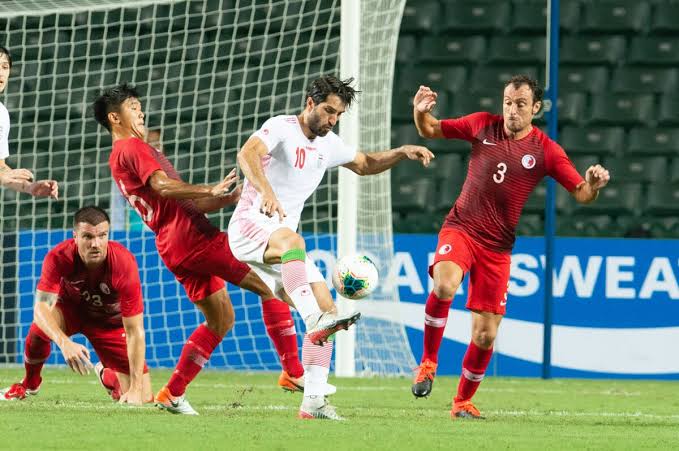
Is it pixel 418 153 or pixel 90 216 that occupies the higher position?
pixel 418 153

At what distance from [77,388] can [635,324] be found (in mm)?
4563

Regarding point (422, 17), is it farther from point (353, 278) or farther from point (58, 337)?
point (58, 337)

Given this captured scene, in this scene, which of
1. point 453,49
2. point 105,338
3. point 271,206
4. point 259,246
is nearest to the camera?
point 271,206

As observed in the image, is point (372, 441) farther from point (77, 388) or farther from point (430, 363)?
point (77, 388)

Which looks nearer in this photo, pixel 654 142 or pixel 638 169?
pixel 638 169

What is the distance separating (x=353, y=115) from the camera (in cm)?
966

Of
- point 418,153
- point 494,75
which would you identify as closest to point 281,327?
point 418,153

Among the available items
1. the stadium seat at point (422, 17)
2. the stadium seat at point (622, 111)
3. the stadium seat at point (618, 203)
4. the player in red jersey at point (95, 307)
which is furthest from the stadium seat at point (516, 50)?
the player in red jersey at point (95, 307)

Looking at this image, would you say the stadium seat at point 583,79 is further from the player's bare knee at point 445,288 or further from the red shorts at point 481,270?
the player's bare knee at point 445,288

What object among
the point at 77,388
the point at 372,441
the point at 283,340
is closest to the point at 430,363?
the point at 283,340

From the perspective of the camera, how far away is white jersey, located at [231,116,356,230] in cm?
647

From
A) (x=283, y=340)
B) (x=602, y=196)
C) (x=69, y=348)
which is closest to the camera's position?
(x=69, y=348)

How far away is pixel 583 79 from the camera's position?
13281 millimetres

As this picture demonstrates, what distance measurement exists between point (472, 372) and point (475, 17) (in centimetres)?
724
